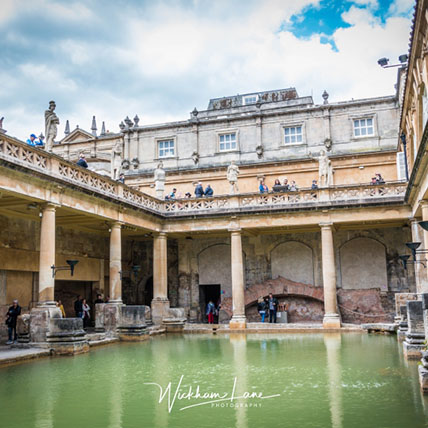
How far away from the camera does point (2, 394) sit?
353 inches

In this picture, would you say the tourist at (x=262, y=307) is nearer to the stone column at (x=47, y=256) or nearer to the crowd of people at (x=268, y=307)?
the crowd of people at (x=268, y=307)

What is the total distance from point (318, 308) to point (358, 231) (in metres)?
4.58

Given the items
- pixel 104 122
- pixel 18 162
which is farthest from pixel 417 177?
pixel 104 122

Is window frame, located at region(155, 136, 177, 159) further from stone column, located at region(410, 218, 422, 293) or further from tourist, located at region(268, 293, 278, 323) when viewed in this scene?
stone column, located at region(410, 218, 422, 293)

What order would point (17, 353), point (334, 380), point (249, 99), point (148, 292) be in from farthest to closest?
1. point (249, 99)
2. point (148, 292)
3. point (17, 353)
4. point (334, 380)

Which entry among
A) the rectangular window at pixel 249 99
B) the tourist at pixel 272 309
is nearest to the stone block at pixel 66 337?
the tourist at pixel 272 309

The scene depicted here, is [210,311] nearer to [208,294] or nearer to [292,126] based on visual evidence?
[208,294]

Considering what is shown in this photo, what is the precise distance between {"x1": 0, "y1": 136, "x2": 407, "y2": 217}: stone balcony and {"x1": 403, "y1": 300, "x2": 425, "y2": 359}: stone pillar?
35.6ft

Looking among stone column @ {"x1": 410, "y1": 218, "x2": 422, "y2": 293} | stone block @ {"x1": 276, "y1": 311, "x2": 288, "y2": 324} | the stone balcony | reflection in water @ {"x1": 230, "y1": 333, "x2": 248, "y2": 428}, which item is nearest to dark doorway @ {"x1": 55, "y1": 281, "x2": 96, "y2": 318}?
the stone balcony

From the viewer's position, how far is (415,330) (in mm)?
11891

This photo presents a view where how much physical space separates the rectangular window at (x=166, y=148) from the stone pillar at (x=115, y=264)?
1393 centimetres

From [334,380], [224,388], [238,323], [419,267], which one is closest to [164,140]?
[238,323]

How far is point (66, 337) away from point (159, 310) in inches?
351

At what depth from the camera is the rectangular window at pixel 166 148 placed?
33750 millimetres
